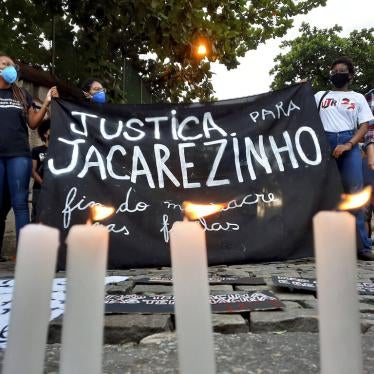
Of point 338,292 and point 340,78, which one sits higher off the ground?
point 340,78

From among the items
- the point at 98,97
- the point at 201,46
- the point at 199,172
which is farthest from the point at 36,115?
the point at 201,46

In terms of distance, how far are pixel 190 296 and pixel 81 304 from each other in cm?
12

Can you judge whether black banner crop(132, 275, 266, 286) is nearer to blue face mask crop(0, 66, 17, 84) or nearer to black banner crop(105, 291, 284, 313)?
black banner crop(105, 291, 284, 313)

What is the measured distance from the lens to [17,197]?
3.82 metres

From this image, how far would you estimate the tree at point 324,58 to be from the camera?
28.7m

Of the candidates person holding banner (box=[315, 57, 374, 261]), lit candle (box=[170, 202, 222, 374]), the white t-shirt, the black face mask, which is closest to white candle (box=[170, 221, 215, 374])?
lit candle (box=[170, 202, 222, 374])

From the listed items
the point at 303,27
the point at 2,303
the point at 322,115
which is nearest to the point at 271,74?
the point at 303,27

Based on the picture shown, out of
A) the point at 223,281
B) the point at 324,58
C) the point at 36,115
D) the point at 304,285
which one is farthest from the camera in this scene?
the point at 324,58

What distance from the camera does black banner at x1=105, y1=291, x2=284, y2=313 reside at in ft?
6.77

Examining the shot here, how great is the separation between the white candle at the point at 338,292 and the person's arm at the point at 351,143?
12.6 ft

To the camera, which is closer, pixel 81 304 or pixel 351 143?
pixel 81 304

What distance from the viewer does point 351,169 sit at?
13.9 feet

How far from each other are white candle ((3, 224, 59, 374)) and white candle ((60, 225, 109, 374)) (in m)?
0.03

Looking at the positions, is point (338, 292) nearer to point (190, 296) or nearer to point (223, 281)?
point (190, 296)
